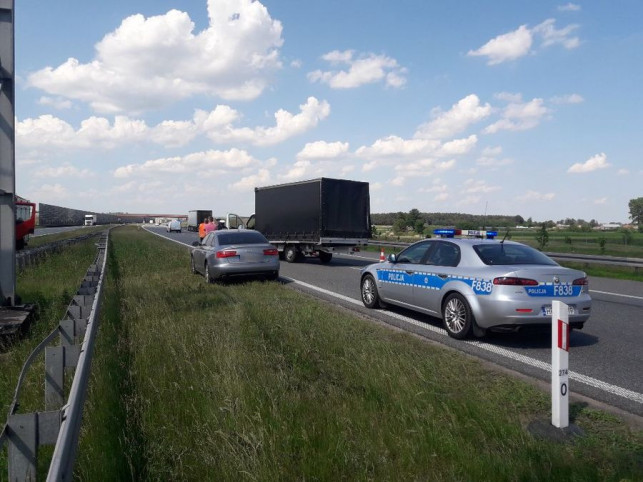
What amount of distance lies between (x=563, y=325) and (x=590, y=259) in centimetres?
1612

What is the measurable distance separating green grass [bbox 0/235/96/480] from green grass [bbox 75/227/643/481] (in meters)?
0.55

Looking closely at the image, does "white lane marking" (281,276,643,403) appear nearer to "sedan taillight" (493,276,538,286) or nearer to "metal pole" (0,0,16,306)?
"sedan taillight" (493,276,538,286)

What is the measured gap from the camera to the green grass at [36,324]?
497 centimetres

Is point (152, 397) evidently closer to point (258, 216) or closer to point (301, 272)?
point (301, 272)

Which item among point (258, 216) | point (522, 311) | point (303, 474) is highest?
point (258, 216)

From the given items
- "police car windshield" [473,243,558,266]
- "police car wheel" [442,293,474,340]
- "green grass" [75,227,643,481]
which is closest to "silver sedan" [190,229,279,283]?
"green grass" [75,227,643,481]

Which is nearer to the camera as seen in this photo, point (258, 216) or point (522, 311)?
point (522, 311)

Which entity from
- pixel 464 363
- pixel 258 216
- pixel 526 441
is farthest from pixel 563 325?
pixel 258 216

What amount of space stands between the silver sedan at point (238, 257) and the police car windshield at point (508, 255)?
692cm

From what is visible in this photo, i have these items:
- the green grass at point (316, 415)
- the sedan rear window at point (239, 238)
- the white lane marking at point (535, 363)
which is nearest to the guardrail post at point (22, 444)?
the green grass at point (316, 415)

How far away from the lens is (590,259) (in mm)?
19031

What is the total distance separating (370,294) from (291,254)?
11.9 meters

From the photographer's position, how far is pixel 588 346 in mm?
7547

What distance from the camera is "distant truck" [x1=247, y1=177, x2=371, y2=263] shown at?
20.1m
